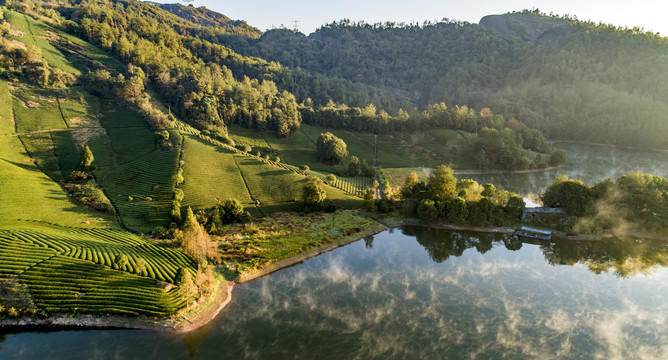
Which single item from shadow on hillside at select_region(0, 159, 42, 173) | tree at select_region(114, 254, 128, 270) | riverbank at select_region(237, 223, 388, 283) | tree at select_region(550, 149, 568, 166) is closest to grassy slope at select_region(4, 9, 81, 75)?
shadow on hillside at select_region(0, 159, 42, 173)

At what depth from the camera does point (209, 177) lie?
75.1 meters

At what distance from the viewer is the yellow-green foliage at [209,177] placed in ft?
222

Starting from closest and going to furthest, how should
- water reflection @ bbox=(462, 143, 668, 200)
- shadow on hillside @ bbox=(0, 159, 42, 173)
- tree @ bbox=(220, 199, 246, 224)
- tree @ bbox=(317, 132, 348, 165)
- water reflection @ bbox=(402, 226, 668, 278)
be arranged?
water reflection @ bbox=(402, 226, 668, 278)
tree @ bbox=(220, 199, 246, 224)
shadow on hillside @ bbox=(0, 159, 42, 173)
water reflection @ bbox=(462, 143, 668, 200)
tree @ bbox=(317, 132, 348, 165)

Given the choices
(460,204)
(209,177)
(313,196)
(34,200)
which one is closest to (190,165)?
(209,177)

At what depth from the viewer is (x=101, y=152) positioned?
8062 centimetres

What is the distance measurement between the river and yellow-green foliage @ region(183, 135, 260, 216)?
84.0ft

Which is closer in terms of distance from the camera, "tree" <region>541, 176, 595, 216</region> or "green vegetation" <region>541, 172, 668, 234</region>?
"green vegetation" <region>541, 172, 668, 234</region>

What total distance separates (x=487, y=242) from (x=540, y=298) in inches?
682

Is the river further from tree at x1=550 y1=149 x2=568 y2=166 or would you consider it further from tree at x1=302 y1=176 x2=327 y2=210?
tree at x1=550 y1=149 x2=568 y2=166

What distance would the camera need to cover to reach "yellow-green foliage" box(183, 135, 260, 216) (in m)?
67.8

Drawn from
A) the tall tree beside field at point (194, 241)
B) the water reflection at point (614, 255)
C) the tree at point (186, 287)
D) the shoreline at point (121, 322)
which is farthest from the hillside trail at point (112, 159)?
the water reflection at point (614, 255)

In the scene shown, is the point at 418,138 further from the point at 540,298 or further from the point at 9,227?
the point at 9,227

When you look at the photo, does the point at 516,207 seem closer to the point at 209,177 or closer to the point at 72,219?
the point at 209,177

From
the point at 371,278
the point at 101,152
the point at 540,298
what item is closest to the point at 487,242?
the point at 540,298
